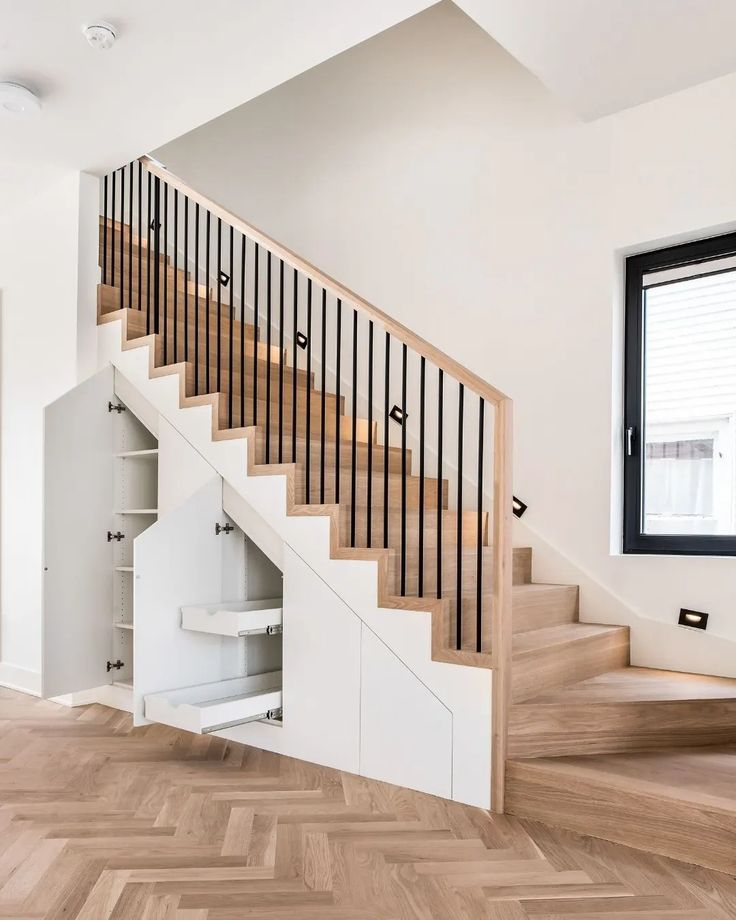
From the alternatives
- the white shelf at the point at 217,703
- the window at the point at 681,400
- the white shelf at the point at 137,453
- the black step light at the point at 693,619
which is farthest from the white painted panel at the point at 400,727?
the white shelf at the point at 137,453

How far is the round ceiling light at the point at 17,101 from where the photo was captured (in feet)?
10.8

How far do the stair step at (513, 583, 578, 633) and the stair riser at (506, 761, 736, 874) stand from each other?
2.76 ft

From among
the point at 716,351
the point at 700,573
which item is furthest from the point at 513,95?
the point at 700,573

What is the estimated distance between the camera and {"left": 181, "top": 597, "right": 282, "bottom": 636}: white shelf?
10.5ft

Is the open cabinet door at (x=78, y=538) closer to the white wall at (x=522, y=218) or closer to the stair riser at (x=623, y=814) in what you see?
the white wall at (x=522, y=218)

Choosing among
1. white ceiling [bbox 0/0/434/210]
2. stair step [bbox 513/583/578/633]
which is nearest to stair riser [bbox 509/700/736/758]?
stair step [bbox 513/583/578/633]

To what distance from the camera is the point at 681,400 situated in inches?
147

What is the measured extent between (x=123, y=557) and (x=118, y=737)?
3.11ft

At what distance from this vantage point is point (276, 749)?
3.30 m

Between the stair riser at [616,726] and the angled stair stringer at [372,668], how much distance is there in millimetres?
163

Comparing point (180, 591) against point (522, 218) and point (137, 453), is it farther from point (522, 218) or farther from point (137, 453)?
point (522, 218)

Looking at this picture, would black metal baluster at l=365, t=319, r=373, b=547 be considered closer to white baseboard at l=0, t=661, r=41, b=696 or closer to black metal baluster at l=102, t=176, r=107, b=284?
black metal baluster at l=102, t=176, r=107, b=284

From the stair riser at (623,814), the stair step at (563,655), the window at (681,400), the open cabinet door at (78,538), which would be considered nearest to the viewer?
the stair riser at (623,814)

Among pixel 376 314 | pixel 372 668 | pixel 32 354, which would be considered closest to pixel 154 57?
pixel 376 314
